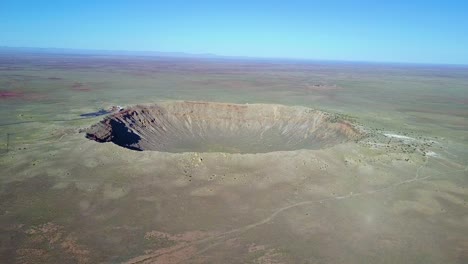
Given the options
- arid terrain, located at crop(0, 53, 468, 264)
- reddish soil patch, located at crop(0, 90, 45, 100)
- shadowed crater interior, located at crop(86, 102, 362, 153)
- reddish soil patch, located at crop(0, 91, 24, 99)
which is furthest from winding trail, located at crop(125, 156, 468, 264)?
reddish soil patch, located at crop(0, 91, 24, 99)

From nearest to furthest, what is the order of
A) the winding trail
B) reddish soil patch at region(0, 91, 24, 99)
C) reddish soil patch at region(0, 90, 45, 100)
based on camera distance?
the winding trail
reddish soil patch at region(0, 90, 45, 100)
reddish soil patch at region(0, 91, 24, 99)

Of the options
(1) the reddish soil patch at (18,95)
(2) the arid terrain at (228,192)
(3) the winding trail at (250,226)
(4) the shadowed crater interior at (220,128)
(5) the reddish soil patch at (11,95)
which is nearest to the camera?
(3) the winding trail at (250,226)

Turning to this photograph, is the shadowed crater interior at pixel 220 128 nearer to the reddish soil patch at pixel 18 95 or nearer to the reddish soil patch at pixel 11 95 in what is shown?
the reddish soil patch at pixel 18 95

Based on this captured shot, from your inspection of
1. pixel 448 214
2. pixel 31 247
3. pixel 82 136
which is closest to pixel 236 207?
pixel 31 247

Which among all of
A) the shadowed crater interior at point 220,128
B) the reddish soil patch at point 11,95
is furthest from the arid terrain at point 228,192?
the reddish soil patch at point 11,95

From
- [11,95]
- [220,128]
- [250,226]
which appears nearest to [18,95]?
[11,95]

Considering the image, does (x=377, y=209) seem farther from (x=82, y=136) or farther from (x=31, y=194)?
(x=82, y=136)

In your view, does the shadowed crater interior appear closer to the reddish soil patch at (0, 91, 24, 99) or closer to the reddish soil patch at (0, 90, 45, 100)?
the reddish soil patch at (0, 90, 45, 100)

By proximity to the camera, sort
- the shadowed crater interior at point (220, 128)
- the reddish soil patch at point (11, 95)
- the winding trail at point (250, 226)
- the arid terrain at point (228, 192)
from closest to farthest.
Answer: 1. the winding trail at point (250, 226)
2. the arid terrain at point (228, 192)
3. the shadowed crater interior at point (220, 128)
4. the reddish soil patch at point (11, 95)
